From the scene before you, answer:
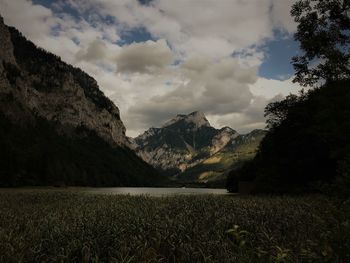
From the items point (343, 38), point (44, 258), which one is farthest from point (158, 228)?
point (343, 38)

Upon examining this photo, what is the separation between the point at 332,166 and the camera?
4922 centimetres

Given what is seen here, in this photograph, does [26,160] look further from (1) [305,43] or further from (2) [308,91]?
(1) [305,43]

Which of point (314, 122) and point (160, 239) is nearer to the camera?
point (160, 239)

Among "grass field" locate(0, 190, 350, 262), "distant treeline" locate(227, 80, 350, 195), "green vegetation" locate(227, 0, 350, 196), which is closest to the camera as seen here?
"grass field" locate(0, 190, 350, 262)

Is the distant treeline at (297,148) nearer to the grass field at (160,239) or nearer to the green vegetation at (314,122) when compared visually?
the green vegetation at (314,122)

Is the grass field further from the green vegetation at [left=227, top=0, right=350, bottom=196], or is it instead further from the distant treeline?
the distant treeline

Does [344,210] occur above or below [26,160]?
below

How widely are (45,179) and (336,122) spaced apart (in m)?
134

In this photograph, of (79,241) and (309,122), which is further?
(309,122)

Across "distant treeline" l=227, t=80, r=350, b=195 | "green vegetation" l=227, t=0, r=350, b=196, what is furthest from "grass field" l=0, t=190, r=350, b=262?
"distant treeline" l=227, t=80, r=350, b=195

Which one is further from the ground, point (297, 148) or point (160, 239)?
point (297, 148)

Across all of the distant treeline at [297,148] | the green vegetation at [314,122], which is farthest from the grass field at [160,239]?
the distant treeline at [297,148]

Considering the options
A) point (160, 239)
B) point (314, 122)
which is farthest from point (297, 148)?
point (160, 239)

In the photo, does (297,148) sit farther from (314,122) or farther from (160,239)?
(160,239)
